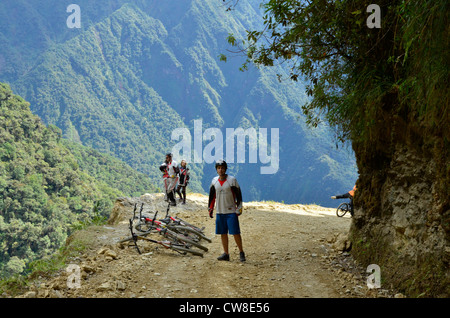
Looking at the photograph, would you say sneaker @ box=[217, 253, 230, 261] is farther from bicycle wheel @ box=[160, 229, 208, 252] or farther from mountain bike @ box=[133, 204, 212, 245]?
mountain bike @ box=[133, 204, 212, 245]

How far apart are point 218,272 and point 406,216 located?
3.13 metres

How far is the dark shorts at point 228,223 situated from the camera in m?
7.21

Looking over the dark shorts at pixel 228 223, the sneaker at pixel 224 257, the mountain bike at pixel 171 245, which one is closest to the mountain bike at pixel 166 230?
the mountain bike at pixel 171 245

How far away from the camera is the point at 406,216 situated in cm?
566

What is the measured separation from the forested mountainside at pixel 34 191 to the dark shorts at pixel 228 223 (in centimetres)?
3477

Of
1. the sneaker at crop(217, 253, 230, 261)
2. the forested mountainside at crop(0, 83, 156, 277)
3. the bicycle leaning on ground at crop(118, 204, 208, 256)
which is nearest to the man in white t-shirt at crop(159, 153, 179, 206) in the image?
the bicycle leaning on ground at crop(118, 204, 208, 256)

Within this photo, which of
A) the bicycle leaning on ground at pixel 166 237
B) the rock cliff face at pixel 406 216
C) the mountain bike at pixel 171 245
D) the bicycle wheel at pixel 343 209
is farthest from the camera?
the bicycle wheel at pixel 343 209

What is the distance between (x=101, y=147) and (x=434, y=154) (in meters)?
158

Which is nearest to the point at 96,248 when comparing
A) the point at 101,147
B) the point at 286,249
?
the point at 286,249

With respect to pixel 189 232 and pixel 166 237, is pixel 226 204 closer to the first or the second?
pixel 166 237

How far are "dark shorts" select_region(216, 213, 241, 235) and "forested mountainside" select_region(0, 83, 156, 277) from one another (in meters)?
34.8

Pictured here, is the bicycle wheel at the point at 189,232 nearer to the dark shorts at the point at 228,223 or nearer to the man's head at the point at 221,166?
the dark shorts at the point at 228,223

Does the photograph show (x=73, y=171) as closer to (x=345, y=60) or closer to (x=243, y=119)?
(x=345, y=60)
